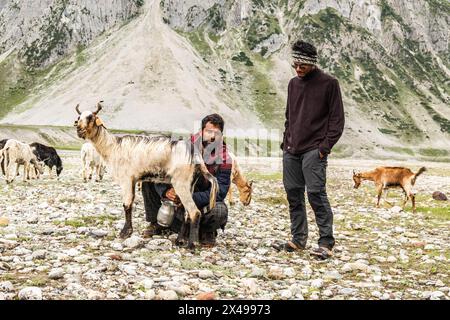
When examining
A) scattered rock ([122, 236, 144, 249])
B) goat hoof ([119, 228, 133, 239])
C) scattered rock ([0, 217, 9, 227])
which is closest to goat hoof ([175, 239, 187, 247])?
scattered rock ([122, 236, 144, 249])

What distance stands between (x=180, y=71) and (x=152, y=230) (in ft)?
476

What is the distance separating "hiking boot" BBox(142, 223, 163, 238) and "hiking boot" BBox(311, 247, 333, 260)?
3.34 metres

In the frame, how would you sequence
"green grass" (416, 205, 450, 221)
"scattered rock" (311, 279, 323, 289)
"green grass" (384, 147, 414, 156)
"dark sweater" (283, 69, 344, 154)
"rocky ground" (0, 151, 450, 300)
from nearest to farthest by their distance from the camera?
"rocky ground" (0, 151, 450, 300), "scattered rock" (311, 279, 323, 289), "dark sweater" (283, 69, 344, 154), "green grass" (416, 205, 450, 221), "green grass" (384, 147, 414, 156)

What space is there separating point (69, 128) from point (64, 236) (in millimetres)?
114667

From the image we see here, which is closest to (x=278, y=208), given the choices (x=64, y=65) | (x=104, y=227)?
(x=104, y=227)

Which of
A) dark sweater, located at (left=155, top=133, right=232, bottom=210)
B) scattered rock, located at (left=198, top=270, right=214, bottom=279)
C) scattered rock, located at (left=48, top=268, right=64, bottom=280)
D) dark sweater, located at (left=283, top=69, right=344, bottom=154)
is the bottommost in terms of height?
scattered rock, located at (left=198, top=270, right=214, bottom=279)

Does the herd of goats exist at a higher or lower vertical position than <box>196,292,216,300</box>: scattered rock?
higher

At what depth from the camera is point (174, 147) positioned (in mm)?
9023

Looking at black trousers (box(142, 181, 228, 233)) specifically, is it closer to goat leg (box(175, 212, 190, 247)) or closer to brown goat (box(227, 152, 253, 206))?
goat leg (box(175, 212, 190, 247))

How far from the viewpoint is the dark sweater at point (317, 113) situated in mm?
8656

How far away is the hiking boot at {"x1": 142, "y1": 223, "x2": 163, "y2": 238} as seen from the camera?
980 cm
